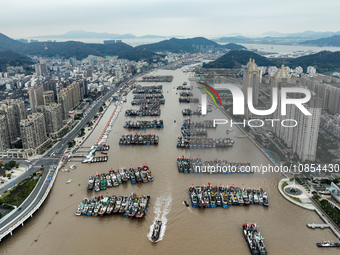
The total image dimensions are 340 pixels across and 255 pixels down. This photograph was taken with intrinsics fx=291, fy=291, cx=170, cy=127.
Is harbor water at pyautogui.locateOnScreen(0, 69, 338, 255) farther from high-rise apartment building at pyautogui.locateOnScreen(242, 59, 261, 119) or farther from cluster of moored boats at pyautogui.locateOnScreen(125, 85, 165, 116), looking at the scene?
cluster of moored boats at pyautogui.locateOnScreen(125, 85, 165, 116)

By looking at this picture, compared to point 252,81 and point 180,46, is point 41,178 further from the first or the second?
point 180,46

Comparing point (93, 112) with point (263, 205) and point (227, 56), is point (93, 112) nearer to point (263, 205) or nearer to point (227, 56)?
point (263, 205)

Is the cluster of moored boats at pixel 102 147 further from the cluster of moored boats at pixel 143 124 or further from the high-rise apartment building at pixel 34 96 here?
the high-rise apartment building at pixel 34 96

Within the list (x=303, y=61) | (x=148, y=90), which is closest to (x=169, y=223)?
(x=148, y=90)

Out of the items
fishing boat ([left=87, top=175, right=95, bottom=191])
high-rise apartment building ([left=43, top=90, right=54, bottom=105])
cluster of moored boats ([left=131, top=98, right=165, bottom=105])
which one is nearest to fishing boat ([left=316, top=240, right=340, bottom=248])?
fishing boat ([left=87, top=175, right=95, bottom=191])

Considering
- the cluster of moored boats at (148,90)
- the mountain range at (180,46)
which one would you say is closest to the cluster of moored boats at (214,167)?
the cluster of moored boats at (148,90)

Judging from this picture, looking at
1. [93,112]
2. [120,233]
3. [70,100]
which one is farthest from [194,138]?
[70,100]

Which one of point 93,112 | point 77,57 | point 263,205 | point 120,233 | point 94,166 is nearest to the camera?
point 120,233
